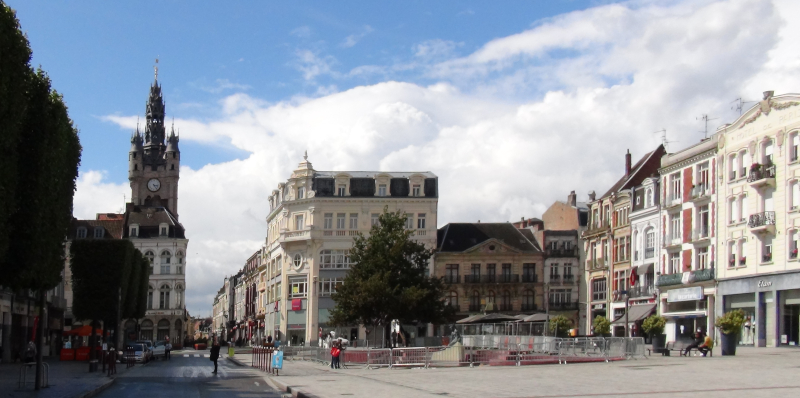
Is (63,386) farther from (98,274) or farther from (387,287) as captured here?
(98,274)

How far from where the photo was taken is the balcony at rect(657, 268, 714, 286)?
59.6m

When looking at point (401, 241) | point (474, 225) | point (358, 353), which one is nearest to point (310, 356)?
point (401, 241)

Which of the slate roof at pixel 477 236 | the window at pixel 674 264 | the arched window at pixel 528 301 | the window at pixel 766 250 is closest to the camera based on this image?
the window at pixel 766 250

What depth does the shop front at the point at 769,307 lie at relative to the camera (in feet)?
166

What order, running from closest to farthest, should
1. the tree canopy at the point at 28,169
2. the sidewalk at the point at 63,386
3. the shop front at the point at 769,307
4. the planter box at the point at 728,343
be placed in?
the tree canopy at the point at 28,169 → the sidewalk at the point at 63,386 → the planter box at the point at 728,343 → the shop front at the point at 769,307

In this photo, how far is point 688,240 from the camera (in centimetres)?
6219

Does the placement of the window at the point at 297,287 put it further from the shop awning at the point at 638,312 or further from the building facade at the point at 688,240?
the building facade at the point at 688,240

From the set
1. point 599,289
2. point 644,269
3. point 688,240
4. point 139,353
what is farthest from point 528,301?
point 139,353

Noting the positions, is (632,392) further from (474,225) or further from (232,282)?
(232,282)

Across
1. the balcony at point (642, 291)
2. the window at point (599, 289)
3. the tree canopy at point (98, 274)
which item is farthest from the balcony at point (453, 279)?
the tree canopy at point (98, 274)

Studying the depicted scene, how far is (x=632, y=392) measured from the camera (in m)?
22.8

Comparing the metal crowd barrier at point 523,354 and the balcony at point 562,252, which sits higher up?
the balcony at point 562,252

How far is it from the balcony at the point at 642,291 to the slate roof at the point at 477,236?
1948 cm

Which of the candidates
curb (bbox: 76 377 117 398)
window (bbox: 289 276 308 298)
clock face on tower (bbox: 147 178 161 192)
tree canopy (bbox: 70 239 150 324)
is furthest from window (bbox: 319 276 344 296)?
clock face on tower (bbox: 147 178 161 192)
